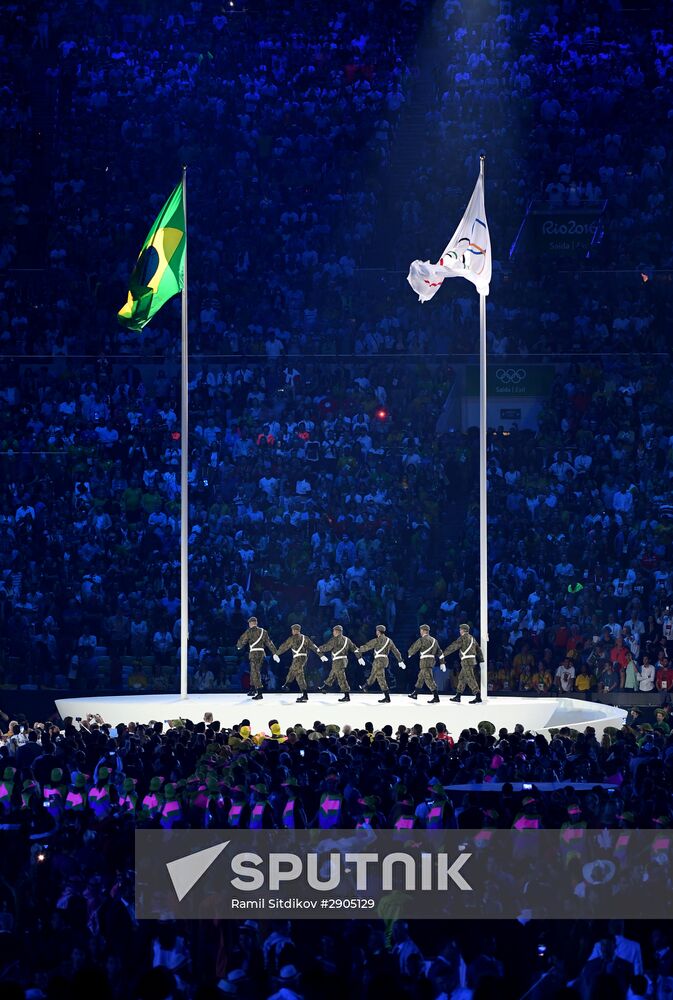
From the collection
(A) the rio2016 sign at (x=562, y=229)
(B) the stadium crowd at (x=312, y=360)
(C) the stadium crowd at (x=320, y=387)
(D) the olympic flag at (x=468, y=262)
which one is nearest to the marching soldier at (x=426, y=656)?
(C) the stadium crowd at (x=320, y=387)

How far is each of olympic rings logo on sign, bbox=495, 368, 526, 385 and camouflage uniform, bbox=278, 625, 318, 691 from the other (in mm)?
12151

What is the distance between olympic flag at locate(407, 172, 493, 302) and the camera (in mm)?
28578

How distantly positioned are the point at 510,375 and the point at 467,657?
42.5ft

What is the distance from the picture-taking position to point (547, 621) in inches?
1308

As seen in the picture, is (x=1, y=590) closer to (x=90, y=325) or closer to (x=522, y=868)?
(x=90, y=325)

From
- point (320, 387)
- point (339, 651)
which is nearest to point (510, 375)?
point (320, 387)

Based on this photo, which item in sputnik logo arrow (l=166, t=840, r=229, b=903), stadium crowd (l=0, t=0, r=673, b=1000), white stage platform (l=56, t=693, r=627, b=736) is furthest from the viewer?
white stage platform (l=56, t=693, r=627, b=736)

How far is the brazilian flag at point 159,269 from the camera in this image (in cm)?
2783

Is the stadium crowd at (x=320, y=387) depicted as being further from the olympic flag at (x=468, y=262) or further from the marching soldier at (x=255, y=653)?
the olympic flag at (x=468, y=262)

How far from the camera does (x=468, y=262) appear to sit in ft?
94.1

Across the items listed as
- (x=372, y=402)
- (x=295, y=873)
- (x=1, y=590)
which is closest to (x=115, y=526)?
(x=1, y=590)

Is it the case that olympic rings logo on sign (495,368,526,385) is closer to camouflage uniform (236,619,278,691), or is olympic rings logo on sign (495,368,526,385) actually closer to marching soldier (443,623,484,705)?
marching soldier (443,623,484,705)

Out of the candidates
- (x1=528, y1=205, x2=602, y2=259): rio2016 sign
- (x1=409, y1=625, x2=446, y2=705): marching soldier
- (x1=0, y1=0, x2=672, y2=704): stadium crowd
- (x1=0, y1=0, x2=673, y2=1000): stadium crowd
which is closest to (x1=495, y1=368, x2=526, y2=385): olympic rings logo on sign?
(x1=0, y1=0, x2=673, y2=1000): stadium crowd

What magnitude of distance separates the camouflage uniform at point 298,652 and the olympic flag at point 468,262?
21.2 feet
